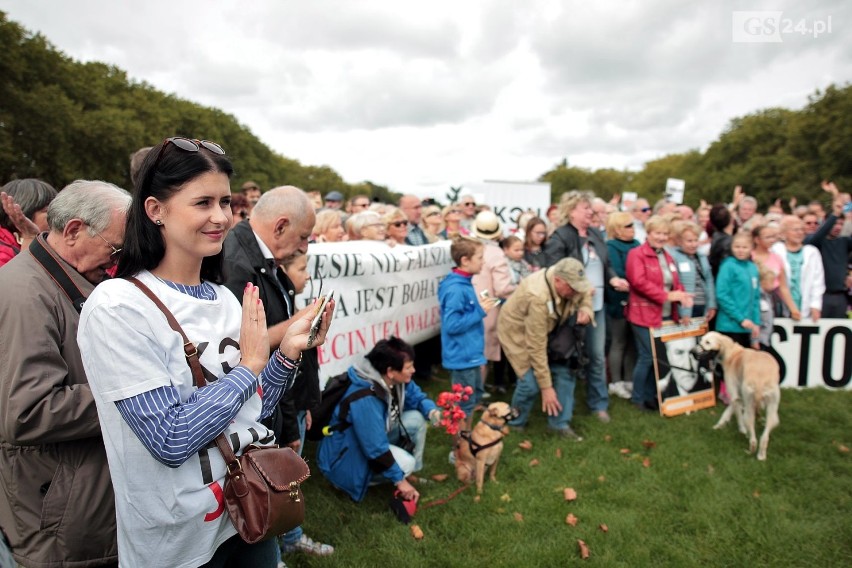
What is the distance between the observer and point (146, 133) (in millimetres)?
34781

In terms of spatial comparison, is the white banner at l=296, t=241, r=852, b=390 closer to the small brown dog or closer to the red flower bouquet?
the red flower bouquet

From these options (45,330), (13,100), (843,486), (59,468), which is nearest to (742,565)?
(843,486)

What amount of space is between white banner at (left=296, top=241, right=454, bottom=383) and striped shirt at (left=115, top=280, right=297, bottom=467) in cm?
290

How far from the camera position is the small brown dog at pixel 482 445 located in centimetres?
440

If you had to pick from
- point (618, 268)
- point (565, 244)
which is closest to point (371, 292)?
point (565, 244)

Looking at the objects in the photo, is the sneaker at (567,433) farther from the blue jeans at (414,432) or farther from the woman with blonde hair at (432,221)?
the woman with blonde hair at (432,221)

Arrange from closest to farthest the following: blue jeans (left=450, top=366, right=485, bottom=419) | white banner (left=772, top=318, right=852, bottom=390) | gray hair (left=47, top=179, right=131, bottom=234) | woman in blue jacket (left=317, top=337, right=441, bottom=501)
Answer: gray hair (left=47, top=179, right=131, bottom=234) < woman in blue jacket (left=317, top=337, right=441, bottom=501) < blue jeans (left=450, top=366, right=485, bottom=419) < white banner (left=772, top=318, right=852, bottom=390)

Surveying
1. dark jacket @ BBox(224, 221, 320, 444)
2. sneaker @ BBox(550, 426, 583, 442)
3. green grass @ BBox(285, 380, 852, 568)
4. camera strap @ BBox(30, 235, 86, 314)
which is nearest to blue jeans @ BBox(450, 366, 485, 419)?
green grass @ BBox(285, 380, 852, 568)

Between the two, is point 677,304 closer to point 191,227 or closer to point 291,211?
point 291,211

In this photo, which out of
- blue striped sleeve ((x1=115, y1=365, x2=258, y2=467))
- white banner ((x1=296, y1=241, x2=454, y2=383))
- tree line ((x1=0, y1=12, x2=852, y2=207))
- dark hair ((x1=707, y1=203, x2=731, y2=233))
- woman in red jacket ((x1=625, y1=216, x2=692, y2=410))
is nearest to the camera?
blue striped sleeve ((x1=115, y1=365, x2=258, y2=467))

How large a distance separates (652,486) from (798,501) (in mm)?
1123

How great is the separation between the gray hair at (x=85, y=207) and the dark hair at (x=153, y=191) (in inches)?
25.8

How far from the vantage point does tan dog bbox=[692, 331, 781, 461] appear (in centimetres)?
518

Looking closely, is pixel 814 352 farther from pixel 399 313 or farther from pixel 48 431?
pixel 48 431
